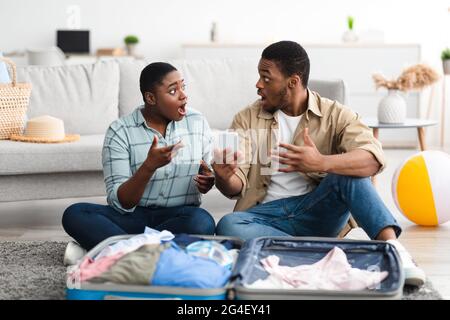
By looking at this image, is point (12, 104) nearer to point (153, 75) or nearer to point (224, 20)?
point (153, 75)

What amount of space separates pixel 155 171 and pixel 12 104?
1382 millimetres

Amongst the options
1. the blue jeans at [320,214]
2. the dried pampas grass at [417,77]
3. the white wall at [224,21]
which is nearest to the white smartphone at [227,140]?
the blue jeans at [320,214]

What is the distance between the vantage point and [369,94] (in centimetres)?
709

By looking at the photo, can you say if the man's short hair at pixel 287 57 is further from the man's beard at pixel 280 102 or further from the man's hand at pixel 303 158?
the man's hand at pixel 303 158

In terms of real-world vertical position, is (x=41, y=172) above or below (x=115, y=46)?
below

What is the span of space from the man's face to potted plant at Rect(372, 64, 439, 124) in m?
2.15

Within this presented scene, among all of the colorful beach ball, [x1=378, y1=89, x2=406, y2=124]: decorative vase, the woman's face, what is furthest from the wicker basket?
[x1=378, y1=89, x2=406, y2=124]: decorative vase

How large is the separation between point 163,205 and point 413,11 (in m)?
5.06

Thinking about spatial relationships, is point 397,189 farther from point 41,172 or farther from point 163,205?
point 41,172

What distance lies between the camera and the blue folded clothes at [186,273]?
2.22 m

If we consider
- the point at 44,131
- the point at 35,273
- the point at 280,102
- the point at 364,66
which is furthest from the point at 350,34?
the point at 35,273

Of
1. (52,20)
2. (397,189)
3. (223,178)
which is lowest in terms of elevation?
(397,189)
